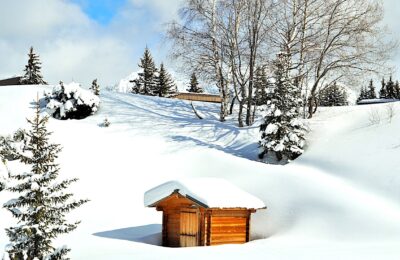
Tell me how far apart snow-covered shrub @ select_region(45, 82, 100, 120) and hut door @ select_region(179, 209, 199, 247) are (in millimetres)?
17939

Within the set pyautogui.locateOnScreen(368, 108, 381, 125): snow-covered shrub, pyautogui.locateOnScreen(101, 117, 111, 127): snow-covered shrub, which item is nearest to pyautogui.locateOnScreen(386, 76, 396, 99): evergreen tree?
pyautogui.locateOnScreen(368, 108, 381, 125): snow-covered shrub

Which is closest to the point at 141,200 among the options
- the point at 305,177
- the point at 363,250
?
the point at 305,177

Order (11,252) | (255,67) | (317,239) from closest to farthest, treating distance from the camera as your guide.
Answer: (11,252) < (317,239) < (255,67)

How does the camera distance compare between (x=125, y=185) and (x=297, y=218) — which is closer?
(x=297, y=218)

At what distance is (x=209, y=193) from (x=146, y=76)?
45.1 metres

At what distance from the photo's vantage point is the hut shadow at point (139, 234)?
20.4m

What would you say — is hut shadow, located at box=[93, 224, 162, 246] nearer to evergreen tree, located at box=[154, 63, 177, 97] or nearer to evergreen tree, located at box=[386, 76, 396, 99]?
evergreen tree, located at box=[154, 63, 177, 97]

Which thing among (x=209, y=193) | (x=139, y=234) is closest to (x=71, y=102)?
(x=139, y=234)

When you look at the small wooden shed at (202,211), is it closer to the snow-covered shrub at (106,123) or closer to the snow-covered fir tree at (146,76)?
the snow-covered shrub at (106,123)

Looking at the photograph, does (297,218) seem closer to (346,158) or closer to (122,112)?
(346,158)

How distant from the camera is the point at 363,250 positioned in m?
14.8

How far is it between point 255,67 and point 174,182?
61.2ft

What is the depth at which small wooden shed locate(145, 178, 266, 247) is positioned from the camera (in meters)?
19.1

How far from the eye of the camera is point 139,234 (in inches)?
866
